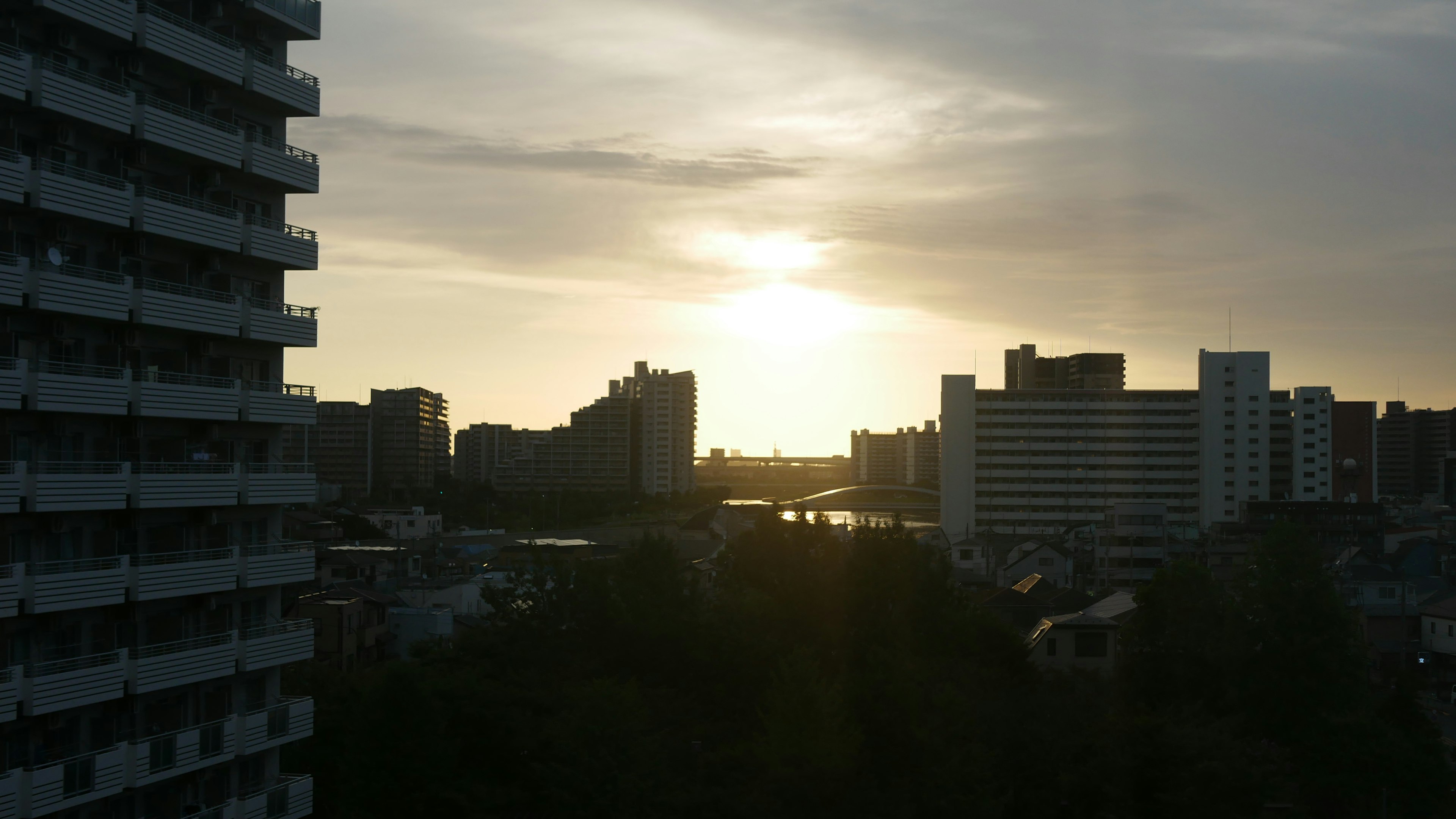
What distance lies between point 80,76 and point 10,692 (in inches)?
250

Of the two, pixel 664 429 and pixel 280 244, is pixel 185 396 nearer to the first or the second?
pixel 280 244

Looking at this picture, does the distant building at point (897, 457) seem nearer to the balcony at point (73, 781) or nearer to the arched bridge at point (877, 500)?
the arched bridge at point (877, 500)

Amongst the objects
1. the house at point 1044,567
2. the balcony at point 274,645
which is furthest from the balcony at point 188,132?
the house at point 1044,567

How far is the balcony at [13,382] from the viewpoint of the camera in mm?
10781

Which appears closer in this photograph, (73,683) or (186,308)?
(73,683)

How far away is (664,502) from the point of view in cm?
9756

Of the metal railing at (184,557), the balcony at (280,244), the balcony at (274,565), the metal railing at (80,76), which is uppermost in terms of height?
the metal railing at (80,76)

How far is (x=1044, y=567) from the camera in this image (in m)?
42.8

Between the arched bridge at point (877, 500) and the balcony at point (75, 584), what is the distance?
4036 inches

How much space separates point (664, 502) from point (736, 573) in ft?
244

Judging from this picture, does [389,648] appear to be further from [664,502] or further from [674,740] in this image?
[664,502]

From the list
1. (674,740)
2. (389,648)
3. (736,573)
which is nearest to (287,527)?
(389,648)

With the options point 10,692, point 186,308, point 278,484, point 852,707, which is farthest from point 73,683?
point 852,707

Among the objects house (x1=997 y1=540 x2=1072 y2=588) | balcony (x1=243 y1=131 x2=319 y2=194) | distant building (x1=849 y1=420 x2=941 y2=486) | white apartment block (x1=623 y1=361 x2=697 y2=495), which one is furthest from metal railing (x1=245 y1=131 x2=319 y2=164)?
distant building (x1=849 y1=420 x2=941 y2=486)
